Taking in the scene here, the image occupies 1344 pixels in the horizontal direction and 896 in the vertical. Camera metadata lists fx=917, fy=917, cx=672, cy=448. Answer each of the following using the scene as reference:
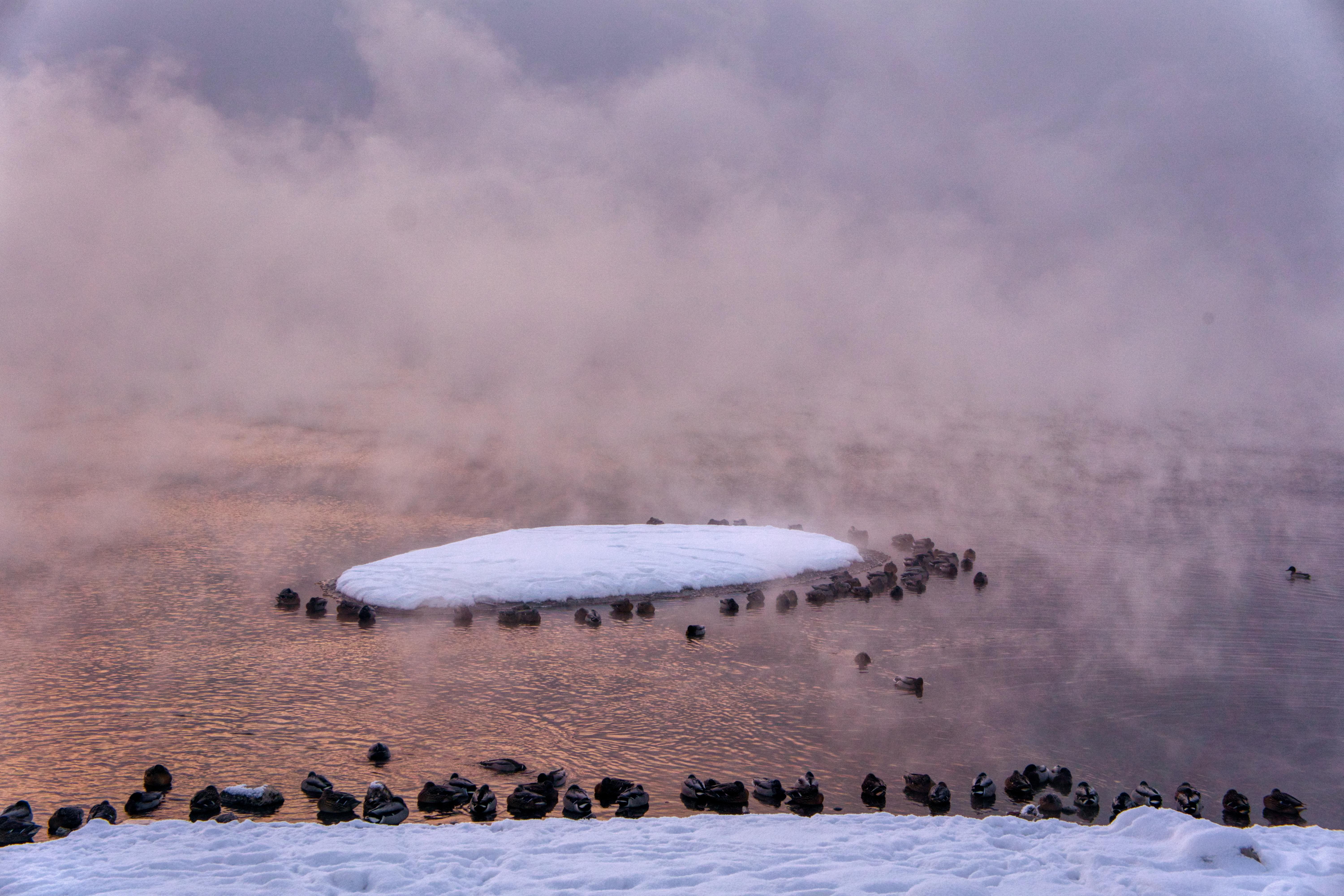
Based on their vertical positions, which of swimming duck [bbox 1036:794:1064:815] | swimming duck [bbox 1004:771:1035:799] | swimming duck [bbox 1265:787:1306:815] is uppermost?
swimming duck [bbox 1004:771:1035:799]

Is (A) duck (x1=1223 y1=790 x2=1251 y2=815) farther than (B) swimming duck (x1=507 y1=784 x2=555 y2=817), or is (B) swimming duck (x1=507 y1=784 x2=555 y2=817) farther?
(A) duck (x1=1223 y1=790 x2=1251 y2=815)

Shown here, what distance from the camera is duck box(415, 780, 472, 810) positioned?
13.5m

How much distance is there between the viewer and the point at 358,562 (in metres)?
28.4

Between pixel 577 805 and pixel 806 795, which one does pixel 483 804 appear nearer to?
pixel 577 805

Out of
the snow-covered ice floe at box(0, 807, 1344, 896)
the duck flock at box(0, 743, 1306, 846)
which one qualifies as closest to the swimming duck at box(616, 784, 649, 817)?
the duck flock at box(0, 743, 1306, 846)

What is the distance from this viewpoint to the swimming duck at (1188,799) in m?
14.2

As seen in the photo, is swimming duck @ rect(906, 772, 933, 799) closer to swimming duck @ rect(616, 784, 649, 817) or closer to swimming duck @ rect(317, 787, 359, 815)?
swimming duck @ rect(616, 784, 649, 817)

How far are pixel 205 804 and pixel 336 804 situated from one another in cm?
188

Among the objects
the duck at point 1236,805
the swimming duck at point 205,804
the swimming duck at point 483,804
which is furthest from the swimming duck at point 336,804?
the duck at point 1236,805

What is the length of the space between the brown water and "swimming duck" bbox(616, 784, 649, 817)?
335 millimetres

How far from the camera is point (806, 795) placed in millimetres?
14023

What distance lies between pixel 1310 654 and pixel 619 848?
1991 cm

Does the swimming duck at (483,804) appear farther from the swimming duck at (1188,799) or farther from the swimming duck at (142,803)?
the swimming duck at (1188,799)

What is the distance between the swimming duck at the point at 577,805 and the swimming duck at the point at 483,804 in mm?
1042
